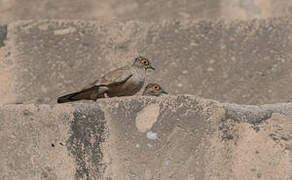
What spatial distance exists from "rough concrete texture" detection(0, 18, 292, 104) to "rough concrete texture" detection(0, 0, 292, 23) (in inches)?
11.2

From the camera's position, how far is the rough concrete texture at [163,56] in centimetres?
1409

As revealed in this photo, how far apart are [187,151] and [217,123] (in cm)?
54

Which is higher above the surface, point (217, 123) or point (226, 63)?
point (226, 63)

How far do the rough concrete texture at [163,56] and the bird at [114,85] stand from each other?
309 centimetres

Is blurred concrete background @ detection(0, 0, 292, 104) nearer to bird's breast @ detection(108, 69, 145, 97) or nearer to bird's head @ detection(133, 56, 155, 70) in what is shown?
bird's head @ detection(133, 56, 155, 70)

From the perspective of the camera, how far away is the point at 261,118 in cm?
970

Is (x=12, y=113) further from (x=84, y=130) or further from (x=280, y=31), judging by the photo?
(x=280, y=31)

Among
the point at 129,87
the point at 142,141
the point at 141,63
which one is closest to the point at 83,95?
the point at 129,87

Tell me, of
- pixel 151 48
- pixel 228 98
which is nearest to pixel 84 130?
pixel 228 98

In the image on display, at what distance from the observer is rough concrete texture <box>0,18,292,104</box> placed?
14.1m

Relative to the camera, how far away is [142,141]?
949 centimetres

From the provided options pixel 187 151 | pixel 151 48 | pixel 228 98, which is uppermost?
pixel 151 48

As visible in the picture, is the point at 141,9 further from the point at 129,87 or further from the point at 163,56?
the point at 129,87

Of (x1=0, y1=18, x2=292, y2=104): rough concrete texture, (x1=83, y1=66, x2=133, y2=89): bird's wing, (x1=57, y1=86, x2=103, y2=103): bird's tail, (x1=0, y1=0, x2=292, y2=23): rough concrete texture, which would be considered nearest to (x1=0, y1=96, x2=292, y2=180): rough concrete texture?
(x1=83, y1=66, x2=133, y2=89): bird's wing
